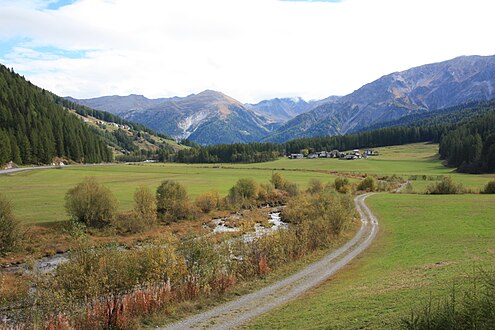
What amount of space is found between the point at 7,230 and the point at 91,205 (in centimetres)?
1532

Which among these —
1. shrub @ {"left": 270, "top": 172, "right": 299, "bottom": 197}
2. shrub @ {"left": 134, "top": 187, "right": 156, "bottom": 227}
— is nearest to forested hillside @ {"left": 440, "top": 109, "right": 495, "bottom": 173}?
shrub @ {"left": 270, "top": 172, "right": 299, "bottom": 197}

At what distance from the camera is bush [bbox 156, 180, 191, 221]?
2827 inches

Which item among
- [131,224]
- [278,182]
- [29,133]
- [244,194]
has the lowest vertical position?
[131,224]

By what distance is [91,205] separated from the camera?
2366 inches

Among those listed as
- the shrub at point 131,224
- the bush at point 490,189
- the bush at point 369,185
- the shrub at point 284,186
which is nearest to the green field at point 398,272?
the bush at point 490,189

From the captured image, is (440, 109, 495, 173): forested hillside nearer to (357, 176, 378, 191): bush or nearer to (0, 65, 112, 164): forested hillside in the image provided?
(357, 176, 378, 191): bush

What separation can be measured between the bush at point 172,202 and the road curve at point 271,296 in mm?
34776

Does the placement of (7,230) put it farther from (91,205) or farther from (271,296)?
(271,296)

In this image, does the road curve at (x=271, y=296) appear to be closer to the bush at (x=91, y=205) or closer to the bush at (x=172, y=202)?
the bush at (x=172, y=202)

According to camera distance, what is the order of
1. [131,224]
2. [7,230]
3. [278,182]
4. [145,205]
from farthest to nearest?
[278,182], [145,205], [131,224], [7,230]

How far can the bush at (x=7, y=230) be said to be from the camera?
44.7 m

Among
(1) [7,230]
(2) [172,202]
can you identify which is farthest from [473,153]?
(1) [7,230]

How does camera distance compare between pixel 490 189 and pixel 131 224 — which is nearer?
pixel 131 224

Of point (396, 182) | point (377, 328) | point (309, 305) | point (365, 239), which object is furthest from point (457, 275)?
point (396, 182)
